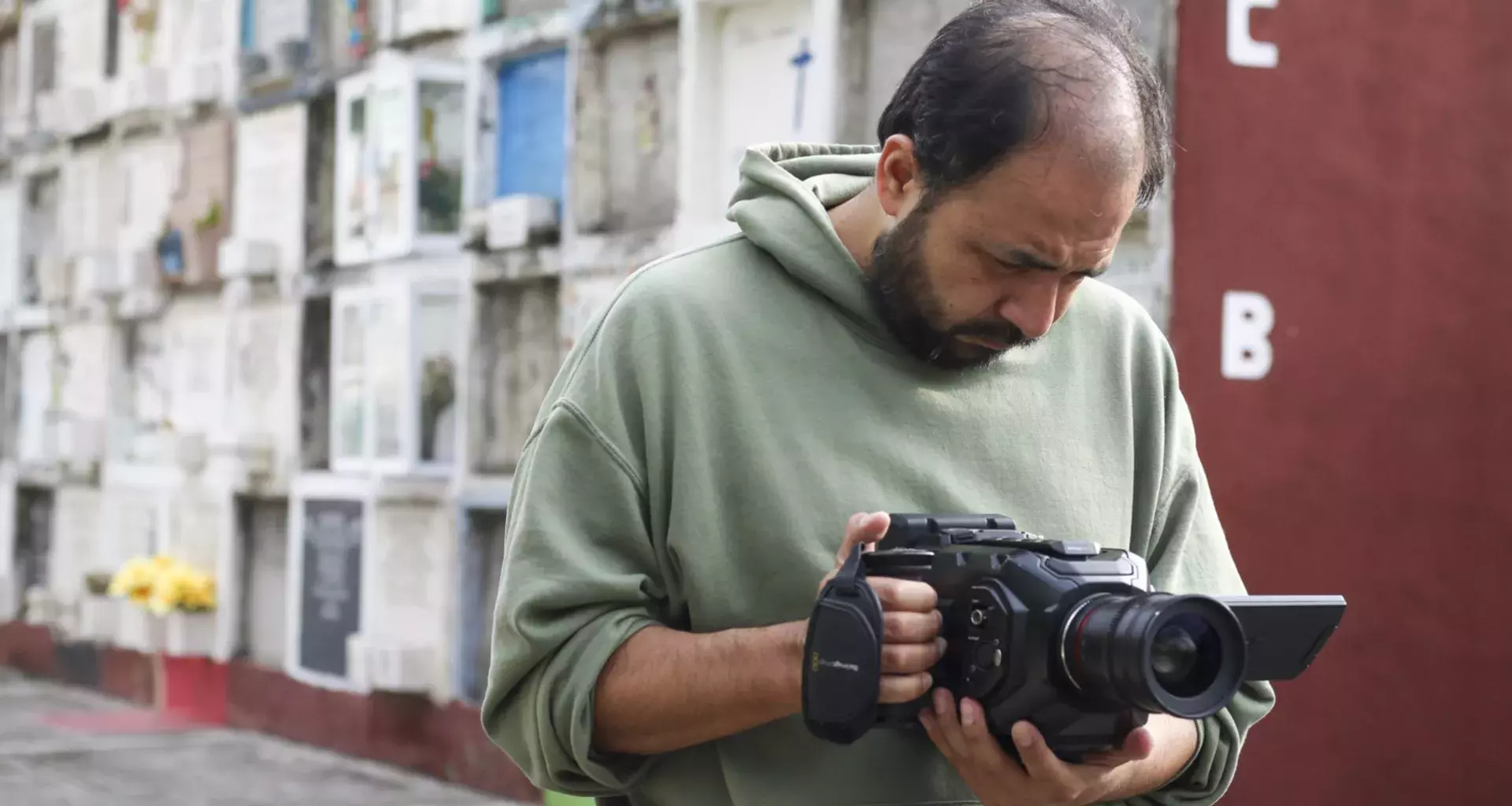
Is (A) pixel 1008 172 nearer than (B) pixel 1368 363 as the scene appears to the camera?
Yes

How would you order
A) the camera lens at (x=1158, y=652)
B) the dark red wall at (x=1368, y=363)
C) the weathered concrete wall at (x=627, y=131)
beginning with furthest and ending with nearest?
the weathered concrete wall at (x=627, y=131)
the dark red wall at (x=1368, y=363)
the camera lens at (x=1158, y=652)

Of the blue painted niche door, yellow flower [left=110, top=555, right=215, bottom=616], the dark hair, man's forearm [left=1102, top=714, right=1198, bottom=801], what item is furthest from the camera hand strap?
yellow flower [left=110, top=555, right=215, bottom=616]

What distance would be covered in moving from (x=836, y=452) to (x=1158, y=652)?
13.0 inches

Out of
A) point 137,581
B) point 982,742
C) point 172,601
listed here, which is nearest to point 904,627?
point 982,742

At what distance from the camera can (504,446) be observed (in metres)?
6.29

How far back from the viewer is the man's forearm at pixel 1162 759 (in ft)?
5.00

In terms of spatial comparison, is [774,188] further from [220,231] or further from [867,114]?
[220,231]

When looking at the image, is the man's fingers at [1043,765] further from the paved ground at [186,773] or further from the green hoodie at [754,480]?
the paved ground at [186,773]

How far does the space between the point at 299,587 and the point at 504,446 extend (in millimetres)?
1334

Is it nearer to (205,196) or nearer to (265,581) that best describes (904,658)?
(265,581)

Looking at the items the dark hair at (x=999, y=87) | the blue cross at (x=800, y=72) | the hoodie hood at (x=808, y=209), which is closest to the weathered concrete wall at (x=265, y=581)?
the blue cross at (x=800, y=72)

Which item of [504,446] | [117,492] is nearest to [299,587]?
[504,446]

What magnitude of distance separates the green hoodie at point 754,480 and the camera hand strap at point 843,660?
0.46 feet

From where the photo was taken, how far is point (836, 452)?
Result: 60.5 inches
